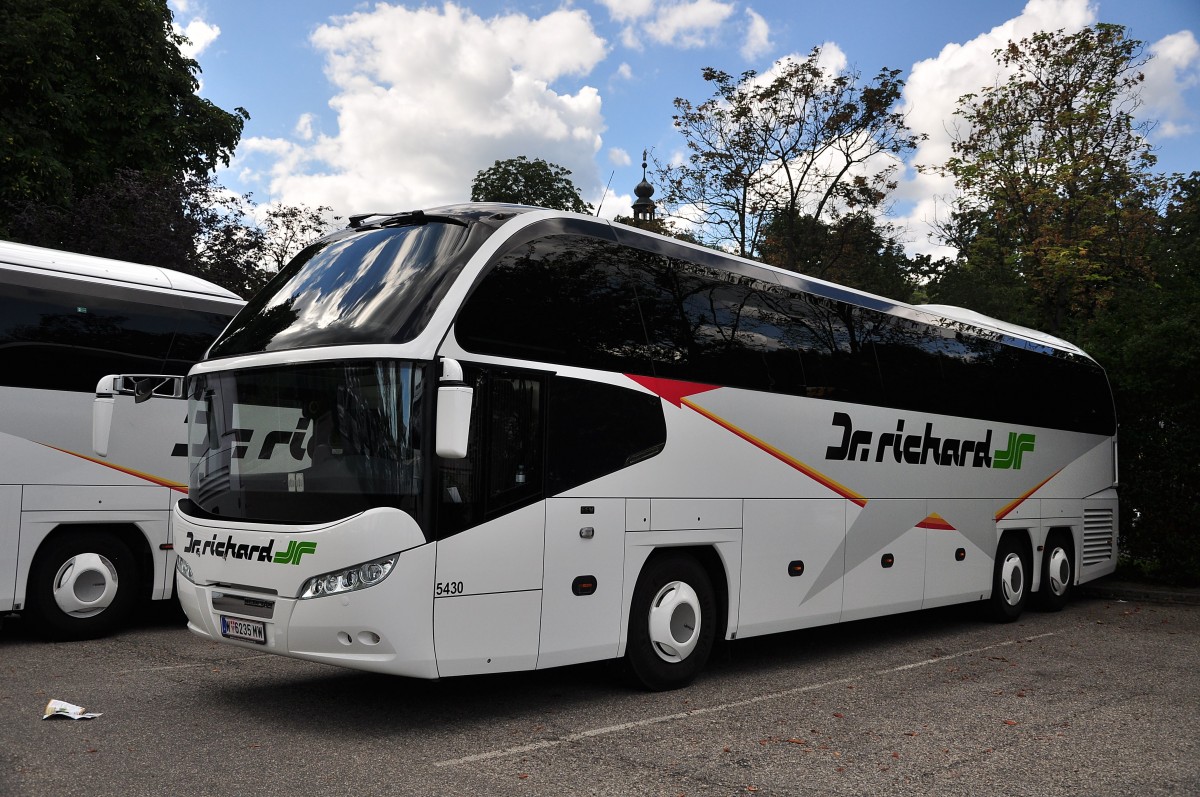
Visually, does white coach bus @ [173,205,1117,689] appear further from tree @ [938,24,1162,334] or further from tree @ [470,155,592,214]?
tree @ [470,155,592,214]

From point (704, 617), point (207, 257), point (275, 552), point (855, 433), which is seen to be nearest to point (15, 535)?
point (275, 552)

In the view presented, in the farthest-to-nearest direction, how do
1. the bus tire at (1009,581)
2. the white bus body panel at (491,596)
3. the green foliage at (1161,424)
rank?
the green foliage at (1161,424)
the bus tire at (1009,581)
the white bus body panel at (491,596)

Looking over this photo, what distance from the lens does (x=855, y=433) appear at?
10523 mm

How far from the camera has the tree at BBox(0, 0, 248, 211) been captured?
24.7 metres

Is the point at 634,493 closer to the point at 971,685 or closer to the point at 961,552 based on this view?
the point at 971,685

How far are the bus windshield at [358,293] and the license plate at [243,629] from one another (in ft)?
6.05

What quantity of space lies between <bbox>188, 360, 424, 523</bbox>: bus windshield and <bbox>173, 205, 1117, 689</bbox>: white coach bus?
0.02 meters

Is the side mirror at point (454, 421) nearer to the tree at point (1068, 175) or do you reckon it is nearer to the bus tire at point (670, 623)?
the bus tire at point (670, 623)

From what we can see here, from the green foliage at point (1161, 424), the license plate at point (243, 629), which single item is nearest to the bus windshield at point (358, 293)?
the license plate at point (243, 629)

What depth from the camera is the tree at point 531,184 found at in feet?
156

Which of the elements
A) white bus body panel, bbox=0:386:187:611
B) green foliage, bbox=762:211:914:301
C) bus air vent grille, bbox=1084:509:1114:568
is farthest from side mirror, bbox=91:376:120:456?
green foliage, bbox=762:211:914:301

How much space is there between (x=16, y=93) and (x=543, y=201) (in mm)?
24596

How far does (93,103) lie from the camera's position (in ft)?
89.0

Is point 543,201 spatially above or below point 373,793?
above
